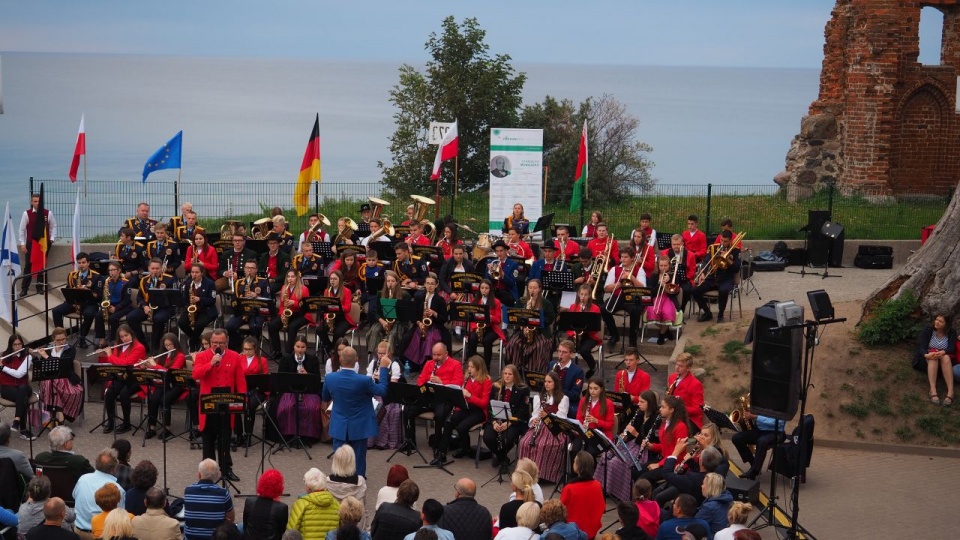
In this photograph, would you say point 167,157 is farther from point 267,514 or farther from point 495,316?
point 267,514

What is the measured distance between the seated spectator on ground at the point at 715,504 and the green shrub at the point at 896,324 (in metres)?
7.17

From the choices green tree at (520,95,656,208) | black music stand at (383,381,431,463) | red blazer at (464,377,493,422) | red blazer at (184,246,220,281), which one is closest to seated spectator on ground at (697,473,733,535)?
red blazer at (464,377,493,422)

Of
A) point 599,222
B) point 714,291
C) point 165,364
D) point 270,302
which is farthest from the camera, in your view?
point 599,222

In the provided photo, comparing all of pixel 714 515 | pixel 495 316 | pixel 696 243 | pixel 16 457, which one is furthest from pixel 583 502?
pixel 696 243

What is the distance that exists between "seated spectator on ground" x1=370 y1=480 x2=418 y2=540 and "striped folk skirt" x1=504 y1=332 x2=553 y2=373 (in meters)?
6.95

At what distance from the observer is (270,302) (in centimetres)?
1875

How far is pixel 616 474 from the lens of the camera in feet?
49.4

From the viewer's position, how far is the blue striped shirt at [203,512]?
1181cm

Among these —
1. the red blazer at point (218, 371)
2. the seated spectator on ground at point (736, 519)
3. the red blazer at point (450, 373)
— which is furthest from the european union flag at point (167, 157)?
the seated spectator on ground at point (736, 519)

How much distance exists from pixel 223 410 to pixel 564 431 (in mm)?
4227

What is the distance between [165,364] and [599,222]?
8.45 m

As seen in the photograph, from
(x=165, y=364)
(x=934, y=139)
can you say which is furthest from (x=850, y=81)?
(x=165, y=364)

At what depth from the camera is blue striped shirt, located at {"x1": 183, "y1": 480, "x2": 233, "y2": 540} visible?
38.8 feet

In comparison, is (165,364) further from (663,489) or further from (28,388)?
(663,489)
